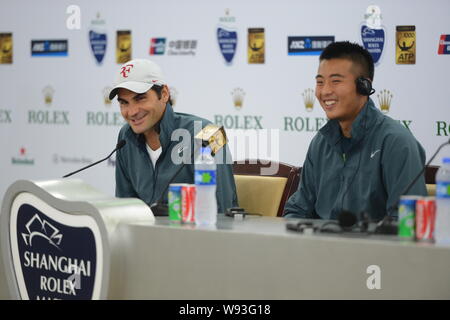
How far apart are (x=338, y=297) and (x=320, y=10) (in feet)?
8.46

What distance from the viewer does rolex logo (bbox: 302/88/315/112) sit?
4.10 metres

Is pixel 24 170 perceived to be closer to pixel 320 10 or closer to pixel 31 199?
pixel 320 10

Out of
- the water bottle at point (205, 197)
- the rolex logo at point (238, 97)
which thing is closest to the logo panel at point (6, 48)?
the rolex logo at point (238, 97)

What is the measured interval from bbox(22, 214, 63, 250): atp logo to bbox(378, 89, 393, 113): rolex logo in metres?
2.24

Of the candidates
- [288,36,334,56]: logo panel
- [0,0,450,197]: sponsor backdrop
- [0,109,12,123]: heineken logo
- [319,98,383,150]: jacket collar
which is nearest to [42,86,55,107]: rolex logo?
[0,0,450,197]: sponsor backdrop

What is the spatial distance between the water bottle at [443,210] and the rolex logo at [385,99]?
2.07 m

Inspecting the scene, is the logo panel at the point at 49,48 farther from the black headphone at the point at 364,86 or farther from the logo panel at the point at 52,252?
the logo panel at the point at 52,252

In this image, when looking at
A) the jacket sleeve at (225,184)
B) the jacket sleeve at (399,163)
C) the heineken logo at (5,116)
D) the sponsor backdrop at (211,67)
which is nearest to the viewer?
the jacket sleeve at (399,163)

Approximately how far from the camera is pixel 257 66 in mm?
4270

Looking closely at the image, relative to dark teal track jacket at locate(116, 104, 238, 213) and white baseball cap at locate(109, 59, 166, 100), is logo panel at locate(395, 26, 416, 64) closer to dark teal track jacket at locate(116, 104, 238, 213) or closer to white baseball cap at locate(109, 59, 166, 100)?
dark teal track jacket at locate(116, 104, 238, 213)

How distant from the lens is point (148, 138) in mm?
3078

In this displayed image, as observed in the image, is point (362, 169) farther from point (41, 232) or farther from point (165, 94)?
point (41, 232)

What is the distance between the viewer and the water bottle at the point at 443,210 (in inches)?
68.0
